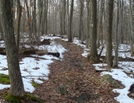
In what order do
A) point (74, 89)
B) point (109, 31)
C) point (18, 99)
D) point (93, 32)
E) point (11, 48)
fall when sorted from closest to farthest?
point (11, 48) → point (18, 99) → point (74, 89) → point (109, 31) → point (93, 32)

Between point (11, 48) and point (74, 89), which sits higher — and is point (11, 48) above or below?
above

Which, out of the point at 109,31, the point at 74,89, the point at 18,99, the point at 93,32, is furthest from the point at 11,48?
the point at 93,32

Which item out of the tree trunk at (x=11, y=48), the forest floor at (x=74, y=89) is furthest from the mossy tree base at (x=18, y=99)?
the forest floor at (x=74, y=89)

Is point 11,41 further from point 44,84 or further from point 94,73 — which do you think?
point 94,73

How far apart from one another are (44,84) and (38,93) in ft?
4.14

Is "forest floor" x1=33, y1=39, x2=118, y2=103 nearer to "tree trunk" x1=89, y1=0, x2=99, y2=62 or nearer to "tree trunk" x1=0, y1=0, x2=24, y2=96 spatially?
"tree trunk" x1=0, y1=0, x2=24, y2=96

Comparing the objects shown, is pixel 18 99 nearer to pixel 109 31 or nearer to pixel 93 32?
pixel 109 31

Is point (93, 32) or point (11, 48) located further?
point (93, 32)

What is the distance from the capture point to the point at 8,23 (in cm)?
626

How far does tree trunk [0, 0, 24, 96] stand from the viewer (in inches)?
242

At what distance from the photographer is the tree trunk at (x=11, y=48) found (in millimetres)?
6156

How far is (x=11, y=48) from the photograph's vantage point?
637 centimetres

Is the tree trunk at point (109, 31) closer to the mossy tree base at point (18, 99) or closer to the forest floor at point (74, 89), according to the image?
the forest floor at point (74, 89)

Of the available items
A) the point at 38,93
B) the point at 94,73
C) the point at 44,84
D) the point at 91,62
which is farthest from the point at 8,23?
the point at 91,62
